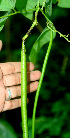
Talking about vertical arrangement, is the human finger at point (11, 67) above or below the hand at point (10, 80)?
above

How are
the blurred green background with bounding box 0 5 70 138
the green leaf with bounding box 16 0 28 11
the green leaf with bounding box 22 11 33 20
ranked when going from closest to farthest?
the green leaf with bounding box 16 0 28 11, the green leaf with bounding box 22 11 33 20, the blurred green background with bounding box 0 5 70 138

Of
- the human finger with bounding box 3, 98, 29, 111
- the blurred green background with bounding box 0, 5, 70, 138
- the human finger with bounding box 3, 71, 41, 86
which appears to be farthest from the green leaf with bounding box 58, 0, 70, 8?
the blurred green background with bounding box 0, 5, 70, 138

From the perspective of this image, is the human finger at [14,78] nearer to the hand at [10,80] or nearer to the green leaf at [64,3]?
the hand at [10,80]

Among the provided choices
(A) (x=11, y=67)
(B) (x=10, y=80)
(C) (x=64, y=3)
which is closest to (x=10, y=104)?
(B) (x=10, y=80)

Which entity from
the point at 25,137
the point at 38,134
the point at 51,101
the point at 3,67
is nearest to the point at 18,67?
the point at 3,67

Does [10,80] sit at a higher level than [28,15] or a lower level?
lower

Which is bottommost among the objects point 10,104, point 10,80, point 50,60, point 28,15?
point 50,60

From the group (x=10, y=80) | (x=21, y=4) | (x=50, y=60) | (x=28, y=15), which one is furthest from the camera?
(x=50, y=60)

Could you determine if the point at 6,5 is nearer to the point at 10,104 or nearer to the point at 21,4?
the point at 21,4

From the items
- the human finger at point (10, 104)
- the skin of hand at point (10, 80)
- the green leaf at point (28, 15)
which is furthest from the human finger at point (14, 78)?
the green leaf at point (28, 15)

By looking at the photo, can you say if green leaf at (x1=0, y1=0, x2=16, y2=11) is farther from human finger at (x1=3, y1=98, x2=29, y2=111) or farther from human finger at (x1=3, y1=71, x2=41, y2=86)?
human finger at (x1=3, y1=98, x2=29, y2=111)

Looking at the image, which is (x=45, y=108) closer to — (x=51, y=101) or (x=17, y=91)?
(x=51, y=101)
